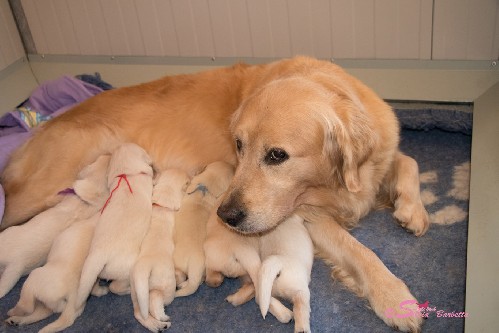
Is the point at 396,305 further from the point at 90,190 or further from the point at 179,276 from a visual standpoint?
the point at 90,190

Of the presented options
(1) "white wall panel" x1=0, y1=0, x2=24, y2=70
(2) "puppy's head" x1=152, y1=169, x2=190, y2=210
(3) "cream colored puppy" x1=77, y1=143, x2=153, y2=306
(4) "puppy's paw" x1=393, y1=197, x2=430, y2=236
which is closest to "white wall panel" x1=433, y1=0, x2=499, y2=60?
(4) "puppy's paw" x1=393, y1=197, x2=430, y2=236

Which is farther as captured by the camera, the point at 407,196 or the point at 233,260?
the point at 407,196

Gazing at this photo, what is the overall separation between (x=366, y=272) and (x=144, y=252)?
0.84m

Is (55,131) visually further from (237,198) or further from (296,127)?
(296,127)

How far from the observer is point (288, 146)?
1.99 metres

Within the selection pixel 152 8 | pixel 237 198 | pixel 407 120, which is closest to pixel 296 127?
pixel 237 198

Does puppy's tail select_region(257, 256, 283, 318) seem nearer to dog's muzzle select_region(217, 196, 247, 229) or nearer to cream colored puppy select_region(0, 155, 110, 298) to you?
dog's muzzle select_region(217, 196, 247, 229)

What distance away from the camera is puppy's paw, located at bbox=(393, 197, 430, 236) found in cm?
233

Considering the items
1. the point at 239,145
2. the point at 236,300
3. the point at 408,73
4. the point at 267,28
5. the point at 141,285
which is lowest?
the point at 236,300

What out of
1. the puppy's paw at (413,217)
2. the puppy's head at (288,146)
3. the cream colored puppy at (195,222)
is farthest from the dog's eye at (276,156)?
the puppy's paw at (413,217)

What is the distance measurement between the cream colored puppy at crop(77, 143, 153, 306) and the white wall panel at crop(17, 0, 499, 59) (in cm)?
125

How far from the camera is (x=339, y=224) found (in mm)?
2375

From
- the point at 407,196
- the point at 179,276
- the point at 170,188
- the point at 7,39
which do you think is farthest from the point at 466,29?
the point at 7,39

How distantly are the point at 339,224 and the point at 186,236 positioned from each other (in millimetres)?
671
